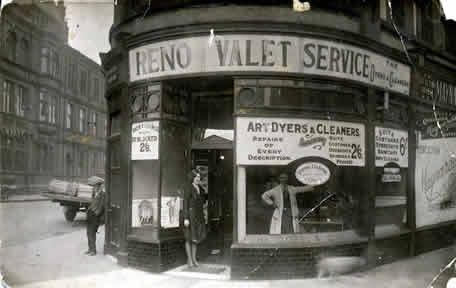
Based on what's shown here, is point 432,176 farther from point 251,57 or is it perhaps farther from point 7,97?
point 7,97

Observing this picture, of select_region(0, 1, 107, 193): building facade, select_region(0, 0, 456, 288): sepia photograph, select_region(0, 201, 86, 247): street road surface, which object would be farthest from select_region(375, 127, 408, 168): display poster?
select_region(0, 201, 86, 247): street road surface

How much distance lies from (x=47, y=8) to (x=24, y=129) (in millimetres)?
2997

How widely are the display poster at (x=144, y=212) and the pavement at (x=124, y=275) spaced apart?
2.91 ft

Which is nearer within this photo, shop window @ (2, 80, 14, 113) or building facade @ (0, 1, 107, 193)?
building facade @ (0, 1, 107, 193)

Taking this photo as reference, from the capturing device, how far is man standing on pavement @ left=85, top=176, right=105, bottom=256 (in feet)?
28.1

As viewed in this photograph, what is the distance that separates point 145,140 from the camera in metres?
7.18

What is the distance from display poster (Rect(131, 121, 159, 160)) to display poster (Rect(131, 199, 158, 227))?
2.79 ft

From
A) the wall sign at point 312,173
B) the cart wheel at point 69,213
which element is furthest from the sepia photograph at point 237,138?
the cart wheel at point 69,213

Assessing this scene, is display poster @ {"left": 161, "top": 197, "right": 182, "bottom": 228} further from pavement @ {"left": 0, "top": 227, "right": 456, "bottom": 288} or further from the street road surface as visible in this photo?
the street road surface

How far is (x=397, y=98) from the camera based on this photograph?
816cm

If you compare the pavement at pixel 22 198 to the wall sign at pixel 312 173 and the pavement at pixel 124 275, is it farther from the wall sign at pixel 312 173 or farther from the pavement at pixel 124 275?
the wall sign at pixel 312 173

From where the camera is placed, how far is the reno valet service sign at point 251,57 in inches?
255

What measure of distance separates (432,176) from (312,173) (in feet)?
12.2

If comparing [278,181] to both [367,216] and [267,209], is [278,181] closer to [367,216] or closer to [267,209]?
[267,209]
